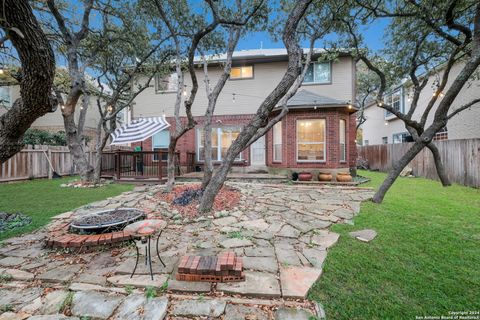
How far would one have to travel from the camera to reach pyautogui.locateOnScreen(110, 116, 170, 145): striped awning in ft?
29.8

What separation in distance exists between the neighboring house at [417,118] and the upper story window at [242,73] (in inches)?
299

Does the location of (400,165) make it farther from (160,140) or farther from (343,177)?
(160,140)

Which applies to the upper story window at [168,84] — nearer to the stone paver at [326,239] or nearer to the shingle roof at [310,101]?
the shingle roof at [310,101]

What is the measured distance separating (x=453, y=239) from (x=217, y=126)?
10.6 meters

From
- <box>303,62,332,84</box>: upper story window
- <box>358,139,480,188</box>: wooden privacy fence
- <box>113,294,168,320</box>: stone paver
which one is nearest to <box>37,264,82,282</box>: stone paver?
<box>113,294,168,320</box>: stone paver

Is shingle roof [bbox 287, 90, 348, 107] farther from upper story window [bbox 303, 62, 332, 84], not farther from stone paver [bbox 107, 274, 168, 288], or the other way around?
stone paver [bbox 107, 274, 168, 288]

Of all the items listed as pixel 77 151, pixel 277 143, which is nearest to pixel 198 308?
pixel 77 151

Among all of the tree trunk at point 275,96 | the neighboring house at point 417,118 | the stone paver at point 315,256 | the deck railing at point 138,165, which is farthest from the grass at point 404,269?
the deck railing at point 138,165

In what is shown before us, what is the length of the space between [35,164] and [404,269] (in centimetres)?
1383

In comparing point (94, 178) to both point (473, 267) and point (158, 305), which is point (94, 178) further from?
point (473, 267)

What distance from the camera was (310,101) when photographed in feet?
33.6

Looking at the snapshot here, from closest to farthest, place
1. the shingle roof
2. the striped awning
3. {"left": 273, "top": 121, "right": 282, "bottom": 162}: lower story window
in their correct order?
the striped awning, the shingle roof, {"left": 273, "top": 121, "right": 282, "bottom": 162}: lower story window

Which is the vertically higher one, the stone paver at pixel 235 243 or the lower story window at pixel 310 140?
the lower story window at pixel 310 140

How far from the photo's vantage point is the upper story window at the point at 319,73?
11859 millimetres
